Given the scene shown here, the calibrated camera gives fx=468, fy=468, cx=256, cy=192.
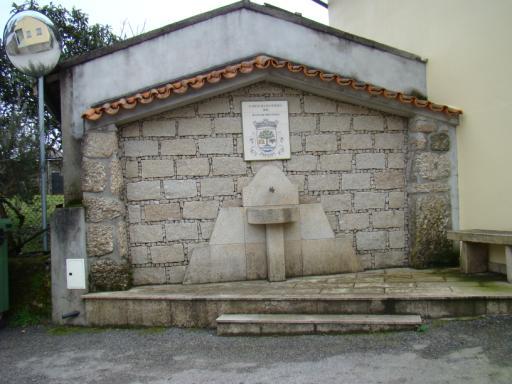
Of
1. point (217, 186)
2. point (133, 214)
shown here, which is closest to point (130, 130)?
point (133, 214)

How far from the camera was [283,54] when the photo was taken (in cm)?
678

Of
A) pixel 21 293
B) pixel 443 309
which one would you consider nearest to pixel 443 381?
pixel 443 309

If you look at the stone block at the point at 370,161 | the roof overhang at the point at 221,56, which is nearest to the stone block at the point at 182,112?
the roof overhang at the point at 221,56

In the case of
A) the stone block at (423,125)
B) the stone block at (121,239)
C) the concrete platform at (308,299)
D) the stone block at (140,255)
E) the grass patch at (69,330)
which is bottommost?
the grass patch at (69,330)

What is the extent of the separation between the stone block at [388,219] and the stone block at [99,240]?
3.61 m

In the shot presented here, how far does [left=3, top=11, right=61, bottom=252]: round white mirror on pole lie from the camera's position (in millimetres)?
6090

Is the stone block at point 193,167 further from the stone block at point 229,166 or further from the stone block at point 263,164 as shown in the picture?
the stone block at point 263,164

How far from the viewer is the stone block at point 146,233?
20.4ft

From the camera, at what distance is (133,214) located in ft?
20.4

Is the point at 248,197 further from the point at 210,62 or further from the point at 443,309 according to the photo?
the point at 443,309

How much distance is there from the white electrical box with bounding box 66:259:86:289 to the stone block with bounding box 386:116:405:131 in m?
4.54

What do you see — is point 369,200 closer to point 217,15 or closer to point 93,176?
point 217,15

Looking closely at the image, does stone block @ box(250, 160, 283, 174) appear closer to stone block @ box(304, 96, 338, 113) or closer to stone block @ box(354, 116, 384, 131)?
stone block @ box(304, 96, 338, 113)

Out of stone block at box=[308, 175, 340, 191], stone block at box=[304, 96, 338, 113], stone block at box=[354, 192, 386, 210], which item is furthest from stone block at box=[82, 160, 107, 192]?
stone block at box=[354, 192, 386, 210]
